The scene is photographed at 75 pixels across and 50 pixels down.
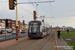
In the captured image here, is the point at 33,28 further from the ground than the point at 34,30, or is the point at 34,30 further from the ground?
the point at 33,28

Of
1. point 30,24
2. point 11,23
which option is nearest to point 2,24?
point 11,23

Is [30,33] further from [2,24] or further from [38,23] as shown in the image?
[2,24]

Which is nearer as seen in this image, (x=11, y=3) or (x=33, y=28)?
(x=11, y=3)

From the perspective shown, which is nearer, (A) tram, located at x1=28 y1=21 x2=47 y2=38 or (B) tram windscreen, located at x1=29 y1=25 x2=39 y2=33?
(A) tram, located at x1=28 y1=21 x2=47 y2=38

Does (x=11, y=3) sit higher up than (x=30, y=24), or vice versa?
(x=11, y=3)

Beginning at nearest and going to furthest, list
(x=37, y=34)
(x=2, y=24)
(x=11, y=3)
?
(x=11, y=3) → (x=37, y=34) → (x=2, y=24)

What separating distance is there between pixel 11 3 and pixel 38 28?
9.41 meters

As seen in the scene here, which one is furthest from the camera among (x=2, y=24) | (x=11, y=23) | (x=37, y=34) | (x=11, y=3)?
(x=11, y=23)

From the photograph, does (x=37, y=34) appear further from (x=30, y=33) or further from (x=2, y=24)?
(x=2, y=24)

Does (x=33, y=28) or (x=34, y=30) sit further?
(x=33, y=28)

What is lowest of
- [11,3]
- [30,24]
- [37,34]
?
[37,34]

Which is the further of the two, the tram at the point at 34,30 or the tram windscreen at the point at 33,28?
the tram windscreen at the point at 33,28

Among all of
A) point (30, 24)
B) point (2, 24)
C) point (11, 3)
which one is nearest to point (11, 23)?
point (2, 24)

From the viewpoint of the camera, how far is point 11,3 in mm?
13453
